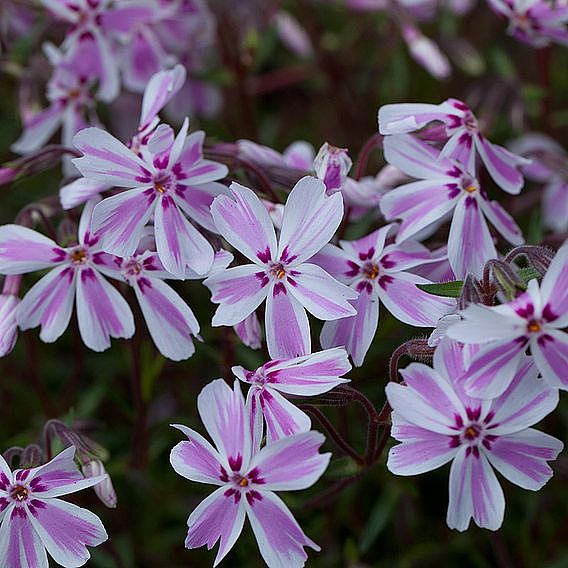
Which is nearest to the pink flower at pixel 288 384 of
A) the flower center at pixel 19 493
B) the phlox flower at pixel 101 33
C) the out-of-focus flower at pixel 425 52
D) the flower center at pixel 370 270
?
the flower center at pixel 370 270

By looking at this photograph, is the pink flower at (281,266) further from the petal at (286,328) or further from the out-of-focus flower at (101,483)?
the out-of-focus flower at (101,483)

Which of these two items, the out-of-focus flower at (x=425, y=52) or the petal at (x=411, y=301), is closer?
the petal at (x=411, y=301)

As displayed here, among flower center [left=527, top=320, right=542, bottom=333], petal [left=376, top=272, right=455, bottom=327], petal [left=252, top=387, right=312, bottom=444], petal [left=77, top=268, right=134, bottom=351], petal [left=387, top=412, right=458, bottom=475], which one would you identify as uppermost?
flower center [left=527, top=320, right=542, bottom=333]

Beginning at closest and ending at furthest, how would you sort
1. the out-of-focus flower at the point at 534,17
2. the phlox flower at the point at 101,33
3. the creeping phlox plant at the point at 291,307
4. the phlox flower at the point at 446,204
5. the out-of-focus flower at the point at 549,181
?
the creeping phlox plant at the point at 291,307, the phlox flower at the point at 446,204, the out-of-focus flower at the point at 534,17, the phlox flower at the point at 101,33, the out-of-focus flower at the point at 549,181

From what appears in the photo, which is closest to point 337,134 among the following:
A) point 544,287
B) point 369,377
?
point 369,377

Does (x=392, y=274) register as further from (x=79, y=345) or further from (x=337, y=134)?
(x=337, y=134)

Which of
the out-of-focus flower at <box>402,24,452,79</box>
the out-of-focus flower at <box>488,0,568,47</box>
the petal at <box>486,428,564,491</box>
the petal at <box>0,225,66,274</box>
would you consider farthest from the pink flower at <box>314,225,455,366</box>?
the out-of-focus flower at <box>402,24,452,79</box>

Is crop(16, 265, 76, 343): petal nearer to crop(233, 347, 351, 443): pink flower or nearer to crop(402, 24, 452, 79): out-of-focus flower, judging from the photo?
crop(233, 347, 351, 443): pink flower
